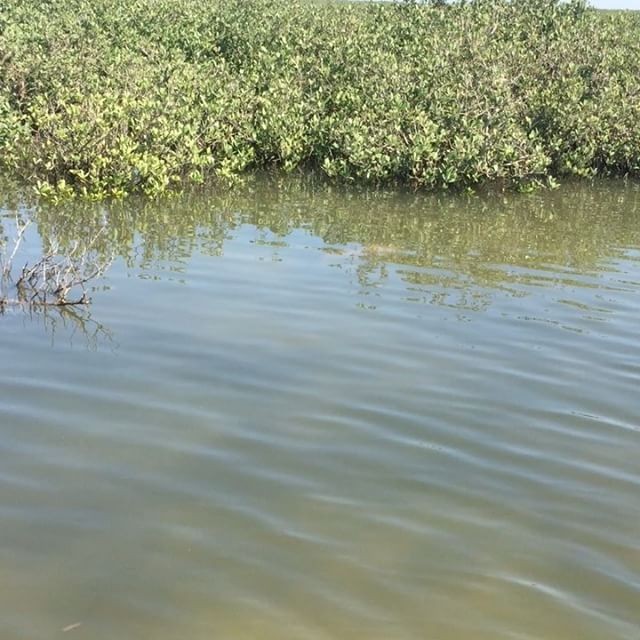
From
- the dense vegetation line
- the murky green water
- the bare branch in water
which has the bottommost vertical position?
the murky green water

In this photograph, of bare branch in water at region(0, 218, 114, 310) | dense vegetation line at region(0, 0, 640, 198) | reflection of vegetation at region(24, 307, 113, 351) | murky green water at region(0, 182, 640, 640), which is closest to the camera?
murky green water at region(0, 182, 640, 640)

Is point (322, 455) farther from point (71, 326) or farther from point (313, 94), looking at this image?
point (313, 94)

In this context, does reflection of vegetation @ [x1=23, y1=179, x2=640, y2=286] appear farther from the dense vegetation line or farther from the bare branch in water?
the bare branch in water

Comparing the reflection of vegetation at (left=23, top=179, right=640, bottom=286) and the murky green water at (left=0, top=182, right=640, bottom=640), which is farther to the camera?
the reflection of vegetation at (left=23, top=179, right=640, bottom=286)

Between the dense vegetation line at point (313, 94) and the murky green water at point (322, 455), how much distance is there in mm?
4231

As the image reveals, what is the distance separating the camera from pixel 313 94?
1689 cm

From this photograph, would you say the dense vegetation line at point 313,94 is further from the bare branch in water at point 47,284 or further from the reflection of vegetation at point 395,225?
the bare branch in water at point 47,284

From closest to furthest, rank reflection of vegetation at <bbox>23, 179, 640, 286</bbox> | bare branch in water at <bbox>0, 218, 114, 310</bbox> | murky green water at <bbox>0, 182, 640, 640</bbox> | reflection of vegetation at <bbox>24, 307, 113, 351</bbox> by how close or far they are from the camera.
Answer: murky green water at <bbox>0, 182, 640, 640</bbox> → reflection of vegetation at <bbox>24, 307, 113, 351</bbox> → bare branch in water at <bbox>0, 218, 114, 310</bbox> → reflection of vegetation at <bbox>23, 179, 640, 286</bbox>

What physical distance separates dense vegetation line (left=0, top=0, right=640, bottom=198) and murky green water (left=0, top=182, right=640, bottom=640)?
4.23m

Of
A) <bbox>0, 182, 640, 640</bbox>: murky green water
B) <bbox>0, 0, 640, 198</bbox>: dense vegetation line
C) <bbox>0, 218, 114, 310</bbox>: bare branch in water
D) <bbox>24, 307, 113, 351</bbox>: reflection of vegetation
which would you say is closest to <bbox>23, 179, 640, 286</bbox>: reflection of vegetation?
<bbox>0, 182, 640, 640</bbox>: murky green water

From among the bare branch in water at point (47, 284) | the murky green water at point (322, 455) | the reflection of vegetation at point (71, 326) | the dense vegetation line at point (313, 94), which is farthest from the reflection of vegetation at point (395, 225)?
the reflection of vegetation at point (71, 326)

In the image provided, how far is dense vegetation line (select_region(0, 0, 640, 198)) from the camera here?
13305 millimetres

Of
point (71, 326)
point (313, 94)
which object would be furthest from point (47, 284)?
point (313, 94)

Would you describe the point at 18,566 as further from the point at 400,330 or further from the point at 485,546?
the point at 400,330
